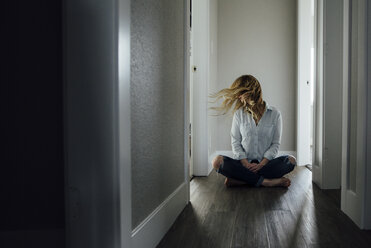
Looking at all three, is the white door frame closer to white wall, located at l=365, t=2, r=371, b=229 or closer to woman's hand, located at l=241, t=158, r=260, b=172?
woman's hand, located at l=241, t=158, r=260, b=172

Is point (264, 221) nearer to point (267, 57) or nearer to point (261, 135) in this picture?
point (261, 135)

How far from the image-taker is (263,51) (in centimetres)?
436

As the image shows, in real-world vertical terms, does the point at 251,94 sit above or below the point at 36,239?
above

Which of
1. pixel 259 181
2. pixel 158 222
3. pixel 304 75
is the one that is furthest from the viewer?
pixel 304 75

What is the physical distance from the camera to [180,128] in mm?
2152

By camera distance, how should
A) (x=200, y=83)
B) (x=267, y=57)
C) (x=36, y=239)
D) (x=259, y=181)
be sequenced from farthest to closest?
(x=267, y=57) < (x=200, y=83) < (x=259, y=181) < (x=36, y=239)

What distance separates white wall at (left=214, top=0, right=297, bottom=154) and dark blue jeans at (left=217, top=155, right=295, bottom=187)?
1.48 metres

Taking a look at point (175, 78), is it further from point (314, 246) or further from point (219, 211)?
point (314, 246)

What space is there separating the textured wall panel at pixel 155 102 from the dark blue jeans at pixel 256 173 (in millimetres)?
739

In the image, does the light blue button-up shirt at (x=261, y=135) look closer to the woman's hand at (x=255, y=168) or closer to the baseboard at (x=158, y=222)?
the woman's hand at (x=255, y=168)

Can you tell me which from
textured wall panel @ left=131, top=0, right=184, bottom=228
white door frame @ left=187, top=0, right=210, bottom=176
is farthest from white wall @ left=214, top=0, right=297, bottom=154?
textured wall panel @ left=131, top=0, right=184, bottom=228

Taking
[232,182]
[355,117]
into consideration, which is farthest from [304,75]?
[355,117]

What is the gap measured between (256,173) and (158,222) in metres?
1.48

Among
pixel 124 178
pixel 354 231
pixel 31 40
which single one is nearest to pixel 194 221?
pixel 354 231
